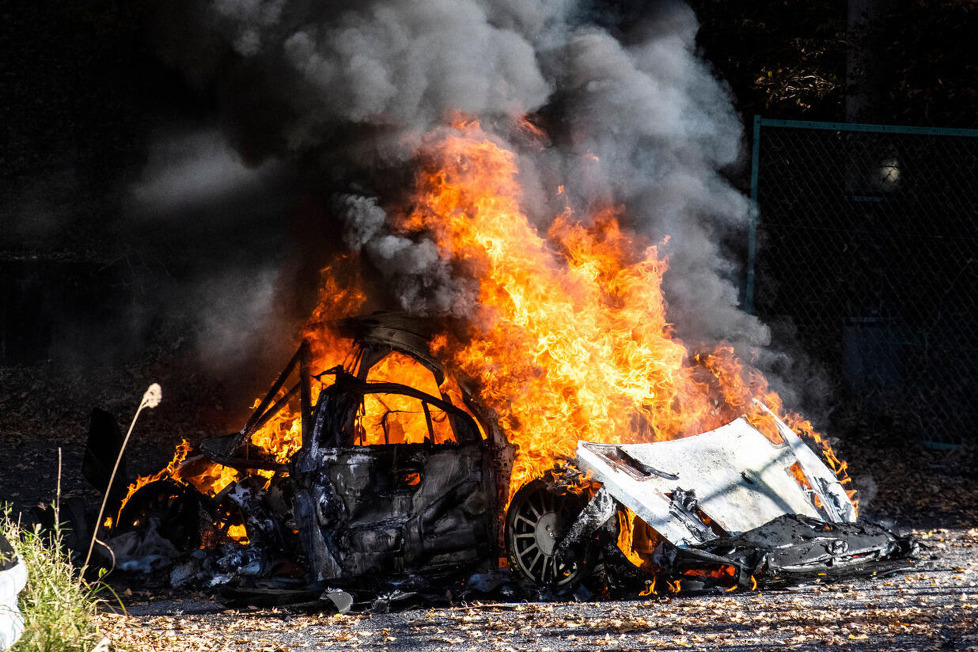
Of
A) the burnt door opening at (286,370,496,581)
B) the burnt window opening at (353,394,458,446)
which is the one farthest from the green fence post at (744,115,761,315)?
the burnt door opening at (286,370,496,581)

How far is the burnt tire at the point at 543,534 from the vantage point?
5.84m

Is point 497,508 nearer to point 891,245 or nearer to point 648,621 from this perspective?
point 648,621

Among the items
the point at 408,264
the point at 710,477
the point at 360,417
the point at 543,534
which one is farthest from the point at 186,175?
the point at 710,477

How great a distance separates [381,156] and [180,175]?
8.65 metres

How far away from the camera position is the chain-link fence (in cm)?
961

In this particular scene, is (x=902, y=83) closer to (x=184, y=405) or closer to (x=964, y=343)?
(x=964, y=343)

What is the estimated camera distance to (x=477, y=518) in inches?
239

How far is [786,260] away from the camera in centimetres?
1002

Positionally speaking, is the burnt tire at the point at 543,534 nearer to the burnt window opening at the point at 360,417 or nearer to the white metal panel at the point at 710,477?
the white metal panel at the point at 710,477

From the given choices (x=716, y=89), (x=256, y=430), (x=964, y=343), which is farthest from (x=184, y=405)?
(x=964, y=343)

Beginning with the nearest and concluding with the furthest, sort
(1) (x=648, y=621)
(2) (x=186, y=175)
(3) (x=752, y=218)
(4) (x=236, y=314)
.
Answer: (1) (x=648, y=621), (3) (x=752, y=218), (4) (x=236, y=314), (2) (x=186, y=175)

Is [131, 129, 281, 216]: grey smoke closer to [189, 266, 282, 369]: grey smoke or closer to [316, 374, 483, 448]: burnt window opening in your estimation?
[189, 266, 282, 369]: grey smoke

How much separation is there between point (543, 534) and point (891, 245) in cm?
597

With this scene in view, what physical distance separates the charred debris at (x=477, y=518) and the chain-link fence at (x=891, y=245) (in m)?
3.63
